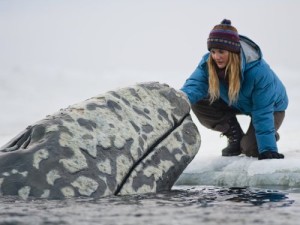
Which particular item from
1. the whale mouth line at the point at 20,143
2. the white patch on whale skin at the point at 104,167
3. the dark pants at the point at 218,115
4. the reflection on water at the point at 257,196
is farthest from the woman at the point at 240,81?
the whale mouth line at the point at 20,143

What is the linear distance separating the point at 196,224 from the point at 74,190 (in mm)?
1161

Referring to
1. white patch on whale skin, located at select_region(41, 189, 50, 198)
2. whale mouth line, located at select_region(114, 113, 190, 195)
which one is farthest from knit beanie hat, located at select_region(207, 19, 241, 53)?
white patch on whale skin, located at select_region(41, 189, 50, 198)

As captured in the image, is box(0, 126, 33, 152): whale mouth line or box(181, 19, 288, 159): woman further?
box(181, 19, 288, 159): woman

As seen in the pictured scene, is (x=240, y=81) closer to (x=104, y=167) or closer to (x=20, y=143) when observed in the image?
(x=104, y=167)

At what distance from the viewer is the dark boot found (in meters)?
6.41

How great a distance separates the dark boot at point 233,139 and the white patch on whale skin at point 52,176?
2684 millimetres

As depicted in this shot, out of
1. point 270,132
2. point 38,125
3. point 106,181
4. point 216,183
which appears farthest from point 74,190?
point 270,132

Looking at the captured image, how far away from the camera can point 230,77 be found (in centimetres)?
555

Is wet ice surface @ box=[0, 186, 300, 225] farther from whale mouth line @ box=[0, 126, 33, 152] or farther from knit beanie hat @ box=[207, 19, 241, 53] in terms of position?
knit beanie hat @ box=[207, 19, 241, 53]

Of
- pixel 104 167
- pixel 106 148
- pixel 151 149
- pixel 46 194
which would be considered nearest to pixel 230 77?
pixel 151 149

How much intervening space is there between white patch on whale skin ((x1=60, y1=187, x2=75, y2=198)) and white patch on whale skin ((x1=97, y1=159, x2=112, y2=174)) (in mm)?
274

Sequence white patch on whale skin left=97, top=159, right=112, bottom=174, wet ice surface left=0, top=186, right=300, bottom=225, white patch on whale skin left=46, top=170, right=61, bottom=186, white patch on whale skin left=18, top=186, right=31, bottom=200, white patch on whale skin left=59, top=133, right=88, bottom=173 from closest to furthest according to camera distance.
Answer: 1. wet ice surface left=0, top=186, right=300, bottom=225
2. white patch on whale skin left=18, top=186, right=31, bottom=200
3. white patch on whale skin left=46, top=170, right=61, bottom=186
4. white patch on whale skin left=59, top=133, right=88, bottom=173
5. white patch on whale skin left=97, top=159, right=112, bottom=174

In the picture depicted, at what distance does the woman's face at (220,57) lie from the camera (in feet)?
18.0

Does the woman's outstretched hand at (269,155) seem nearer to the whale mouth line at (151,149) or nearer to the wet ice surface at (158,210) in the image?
the whale mouth line at (151,149)
